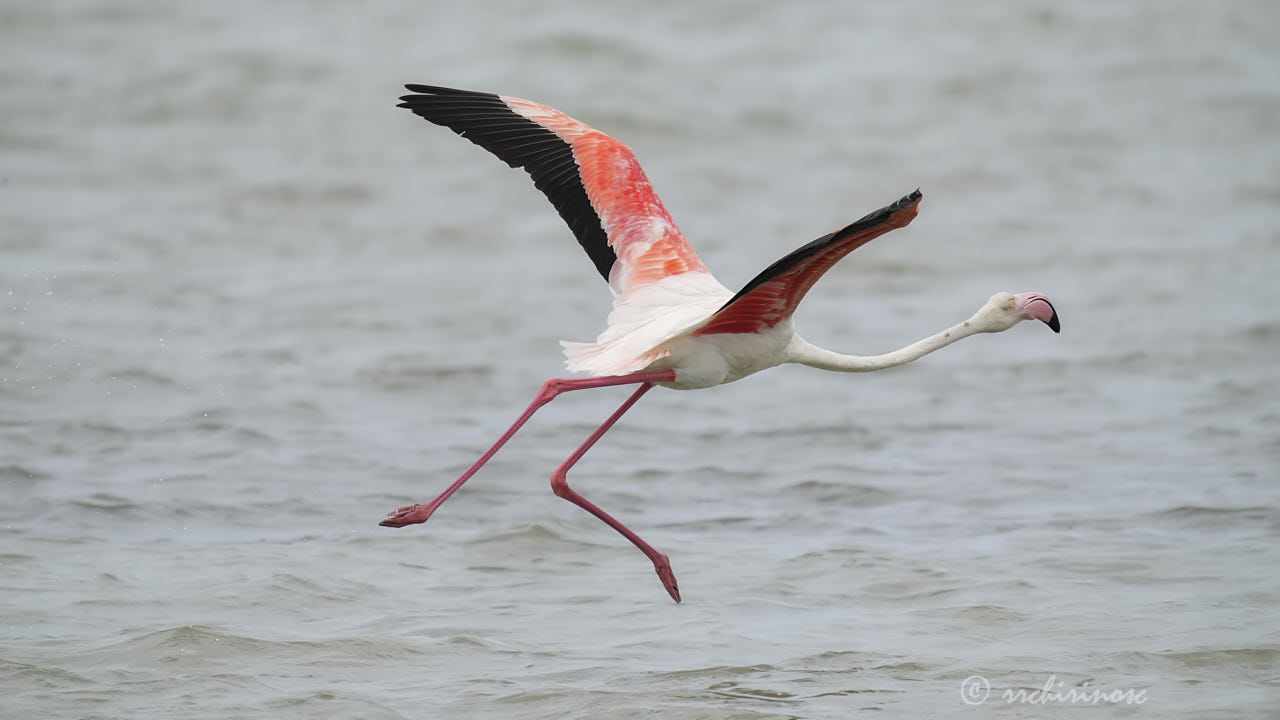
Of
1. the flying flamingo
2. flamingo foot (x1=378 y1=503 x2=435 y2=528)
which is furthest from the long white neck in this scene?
flamingo foot (x1=378 y1=503 x2=435 y2=528)

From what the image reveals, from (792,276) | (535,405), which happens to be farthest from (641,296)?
(792,276)

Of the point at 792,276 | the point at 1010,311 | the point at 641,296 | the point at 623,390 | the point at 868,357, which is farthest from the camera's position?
the point at 623,390

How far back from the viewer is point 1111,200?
59.4ft

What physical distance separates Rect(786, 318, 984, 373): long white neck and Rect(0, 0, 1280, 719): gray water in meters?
1.26

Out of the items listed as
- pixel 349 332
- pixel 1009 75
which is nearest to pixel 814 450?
pixel 349 332

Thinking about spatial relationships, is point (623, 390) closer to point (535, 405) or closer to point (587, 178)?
point (587, 178)

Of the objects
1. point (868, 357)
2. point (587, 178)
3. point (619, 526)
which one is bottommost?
point (619, 526)

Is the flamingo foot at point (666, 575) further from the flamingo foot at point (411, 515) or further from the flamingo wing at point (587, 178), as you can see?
the flamingo wing at point (587, 178)

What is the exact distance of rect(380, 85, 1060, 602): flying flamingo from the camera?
7438 millimetres

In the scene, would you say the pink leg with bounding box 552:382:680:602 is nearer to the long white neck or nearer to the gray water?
the gray water

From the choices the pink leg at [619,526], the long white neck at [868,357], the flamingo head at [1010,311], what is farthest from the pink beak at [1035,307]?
the pink leg at [619,526]

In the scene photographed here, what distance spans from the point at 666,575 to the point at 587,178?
2.27 m

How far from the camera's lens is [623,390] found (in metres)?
13.4

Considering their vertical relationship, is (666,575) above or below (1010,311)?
below
